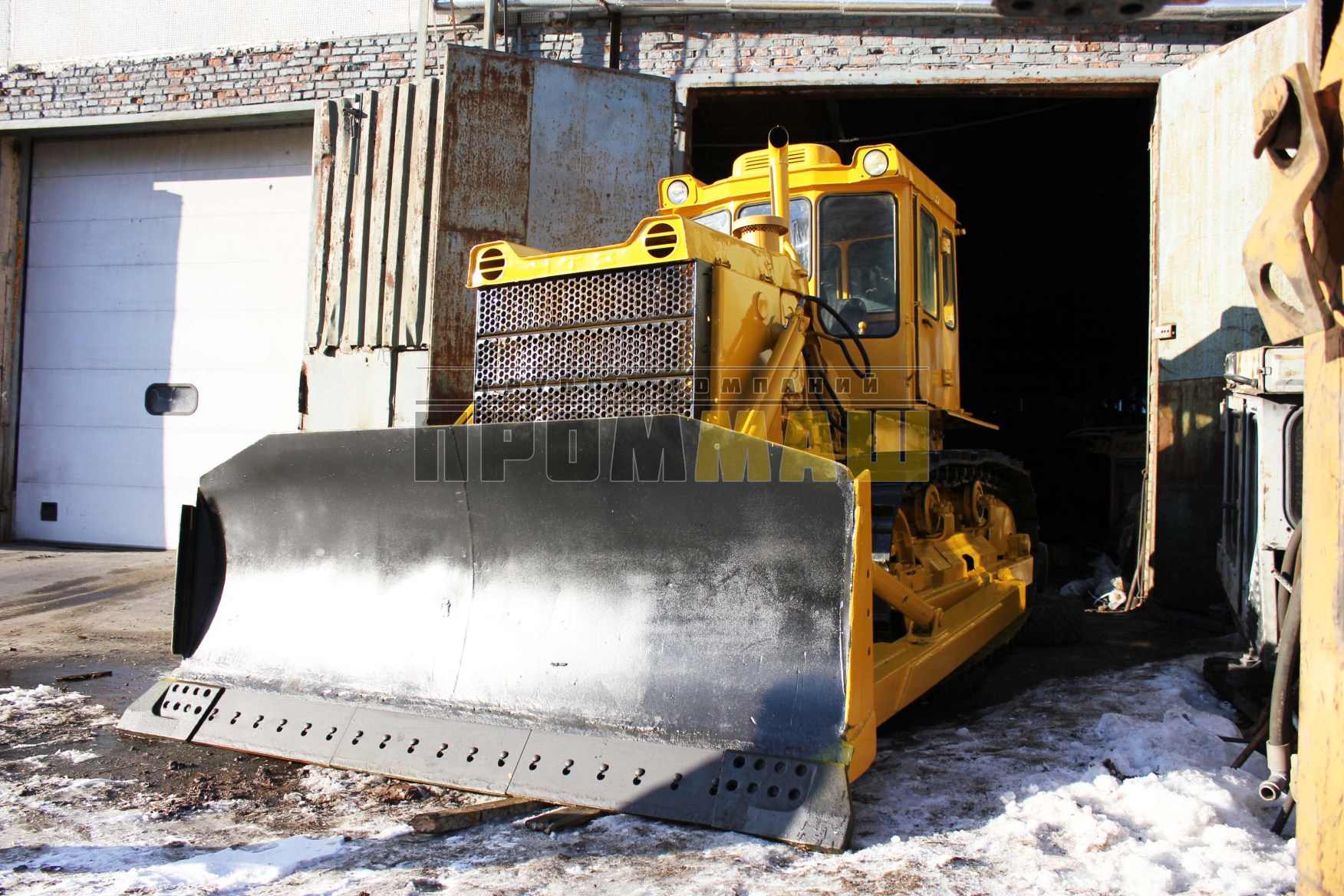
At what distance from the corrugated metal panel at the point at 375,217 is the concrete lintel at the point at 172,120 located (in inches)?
33.9

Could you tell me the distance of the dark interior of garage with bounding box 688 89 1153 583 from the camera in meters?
10.9

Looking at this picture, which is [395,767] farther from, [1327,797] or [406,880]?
[1327,797]

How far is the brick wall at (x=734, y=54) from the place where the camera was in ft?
27.2

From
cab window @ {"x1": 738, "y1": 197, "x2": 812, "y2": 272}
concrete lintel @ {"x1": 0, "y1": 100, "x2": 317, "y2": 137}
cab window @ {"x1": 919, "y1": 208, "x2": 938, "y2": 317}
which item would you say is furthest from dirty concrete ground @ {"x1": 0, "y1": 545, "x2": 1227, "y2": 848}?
concrete lintel @ {"x1": 0, "y1": 100, "x2": 317, "y2": 137}

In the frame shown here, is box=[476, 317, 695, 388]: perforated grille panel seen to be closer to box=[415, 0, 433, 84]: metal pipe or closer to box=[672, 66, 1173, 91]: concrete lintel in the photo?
box=[415, 0, 433, 84]: metal pipe

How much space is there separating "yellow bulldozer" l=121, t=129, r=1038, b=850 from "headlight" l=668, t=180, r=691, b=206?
896 millimetres

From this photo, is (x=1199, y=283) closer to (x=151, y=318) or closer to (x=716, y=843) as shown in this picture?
(x=716, y=843)

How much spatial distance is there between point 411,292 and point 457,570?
486 centimetres

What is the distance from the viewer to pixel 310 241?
28.0ft

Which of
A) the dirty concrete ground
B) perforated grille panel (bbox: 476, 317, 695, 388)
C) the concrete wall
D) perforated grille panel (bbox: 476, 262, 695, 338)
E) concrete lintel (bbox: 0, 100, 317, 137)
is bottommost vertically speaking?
the dirty concrete ground

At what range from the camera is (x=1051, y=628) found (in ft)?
22.0

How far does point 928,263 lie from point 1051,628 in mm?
2881

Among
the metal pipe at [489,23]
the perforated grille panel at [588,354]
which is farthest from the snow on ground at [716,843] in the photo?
the metal pipe at [489,23]

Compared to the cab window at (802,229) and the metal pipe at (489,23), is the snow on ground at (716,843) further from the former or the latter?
the metal pipe at (489,23)
